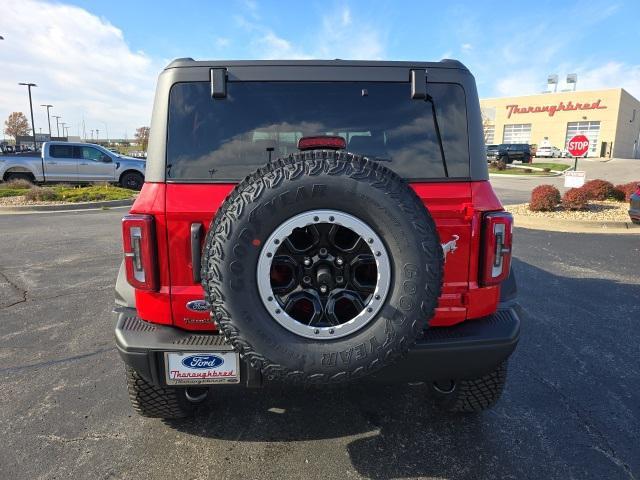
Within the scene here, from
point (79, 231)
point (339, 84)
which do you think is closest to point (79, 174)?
point (79, 231)

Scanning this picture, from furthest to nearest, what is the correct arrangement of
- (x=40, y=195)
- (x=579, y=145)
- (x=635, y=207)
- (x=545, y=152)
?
1. (x=545, y=152)
2. (x=40, y=195)
3. (x=579, y=145)
4. (x=635, y=207)

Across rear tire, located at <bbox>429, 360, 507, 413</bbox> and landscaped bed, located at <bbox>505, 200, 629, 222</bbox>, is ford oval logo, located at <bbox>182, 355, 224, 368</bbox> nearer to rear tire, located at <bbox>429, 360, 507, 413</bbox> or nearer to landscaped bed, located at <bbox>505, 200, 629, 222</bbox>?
rear tire, located at <bbox>429, 360, 507, 413</bbox>

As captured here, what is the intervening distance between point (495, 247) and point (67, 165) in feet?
56.1

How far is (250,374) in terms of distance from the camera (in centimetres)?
211

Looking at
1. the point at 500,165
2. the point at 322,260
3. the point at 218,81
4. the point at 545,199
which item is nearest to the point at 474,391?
the point at 322,260

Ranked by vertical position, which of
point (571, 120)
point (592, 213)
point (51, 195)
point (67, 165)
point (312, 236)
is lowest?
point (592, 213)

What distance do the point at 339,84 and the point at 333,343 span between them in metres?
1.37

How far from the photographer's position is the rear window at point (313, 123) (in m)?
2.24

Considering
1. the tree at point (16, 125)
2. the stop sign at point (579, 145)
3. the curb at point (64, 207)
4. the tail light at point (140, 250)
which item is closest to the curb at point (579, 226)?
the stop sign at point (579, 145)

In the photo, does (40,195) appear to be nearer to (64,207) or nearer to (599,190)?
(64,207)

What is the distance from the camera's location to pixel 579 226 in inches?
385

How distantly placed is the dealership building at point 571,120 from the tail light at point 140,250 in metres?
59.1

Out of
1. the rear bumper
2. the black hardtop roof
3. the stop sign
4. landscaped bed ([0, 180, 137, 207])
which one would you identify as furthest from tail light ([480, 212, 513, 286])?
landscaped bed ([0, 180, 137, 207])

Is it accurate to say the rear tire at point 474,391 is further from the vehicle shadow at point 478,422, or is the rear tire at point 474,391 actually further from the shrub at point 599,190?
the shrub at point 599,190
